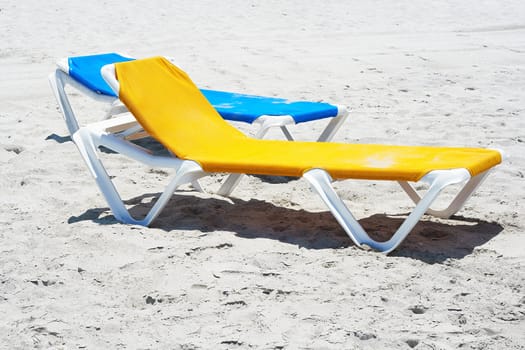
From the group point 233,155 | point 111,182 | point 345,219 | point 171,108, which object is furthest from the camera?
point 171,108

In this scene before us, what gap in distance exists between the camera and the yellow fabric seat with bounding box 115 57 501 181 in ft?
13.5

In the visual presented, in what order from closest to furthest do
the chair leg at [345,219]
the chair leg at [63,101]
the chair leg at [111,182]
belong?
the chair leg at [345,219], the chair leg at [111,182], the chair leg at [63,101]

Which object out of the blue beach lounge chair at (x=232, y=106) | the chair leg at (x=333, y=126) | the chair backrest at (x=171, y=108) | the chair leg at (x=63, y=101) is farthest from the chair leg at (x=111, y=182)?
the chair leg at (x=63, y=101)

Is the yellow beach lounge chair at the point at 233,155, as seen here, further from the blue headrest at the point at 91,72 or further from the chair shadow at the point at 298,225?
the blue headrest at the point at 91,72

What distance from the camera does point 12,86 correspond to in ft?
25.8

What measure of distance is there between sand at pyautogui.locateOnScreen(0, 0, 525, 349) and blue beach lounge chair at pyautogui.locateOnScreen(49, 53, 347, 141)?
0.34 metres

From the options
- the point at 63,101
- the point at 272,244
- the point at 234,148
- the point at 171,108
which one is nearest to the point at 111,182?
the point at 171,108

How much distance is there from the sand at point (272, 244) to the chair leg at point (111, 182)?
80 millimetres

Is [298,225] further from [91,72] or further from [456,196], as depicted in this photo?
[91,72]

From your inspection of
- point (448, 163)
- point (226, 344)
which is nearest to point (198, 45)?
point (448, 163)

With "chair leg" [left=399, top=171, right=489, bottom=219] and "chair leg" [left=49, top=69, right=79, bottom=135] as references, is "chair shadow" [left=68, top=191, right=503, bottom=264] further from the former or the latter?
"chair leg" [left=49, top=69, right=79, bottom=135]

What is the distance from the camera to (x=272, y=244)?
13.9 feet

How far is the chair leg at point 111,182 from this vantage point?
4.41 m

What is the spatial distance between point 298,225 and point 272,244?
0.36m
